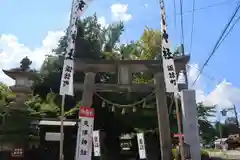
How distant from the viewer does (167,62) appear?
1217 cm

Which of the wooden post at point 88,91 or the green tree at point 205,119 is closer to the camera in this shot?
the wooden post at point 88,91

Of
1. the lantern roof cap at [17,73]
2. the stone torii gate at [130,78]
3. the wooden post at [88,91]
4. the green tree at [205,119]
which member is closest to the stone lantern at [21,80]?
the lantern roof cap at [17,73]

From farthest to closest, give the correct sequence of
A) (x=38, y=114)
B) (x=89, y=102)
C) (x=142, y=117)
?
(x=142, y=117) → (x=38, y=114) → (x=89, y=102)

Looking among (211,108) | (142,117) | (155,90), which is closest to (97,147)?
(155,90)

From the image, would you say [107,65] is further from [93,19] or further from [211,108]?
[93,19]

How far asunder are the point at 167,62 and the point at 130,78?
3113 millimetres

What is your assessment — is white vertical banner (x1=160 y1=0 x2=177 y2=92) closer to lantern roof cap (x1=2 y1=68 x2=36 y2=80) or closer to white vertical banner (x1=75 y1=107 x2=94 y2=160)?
white vertical banner (x1=75 y1=107 x2=94 y2=160)

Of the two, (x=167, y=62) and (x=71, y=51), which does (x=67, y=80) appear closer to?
(x=71, y=51)

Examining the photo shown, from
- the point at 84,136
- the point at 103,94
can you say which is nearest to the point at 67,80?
the point at 84,136

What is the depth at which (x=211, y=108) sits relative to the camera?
2512 centimetres

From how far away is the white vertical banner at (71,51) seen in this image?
1127 centimetres

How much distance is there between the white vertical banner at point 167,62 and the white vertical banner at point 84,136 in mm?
3439

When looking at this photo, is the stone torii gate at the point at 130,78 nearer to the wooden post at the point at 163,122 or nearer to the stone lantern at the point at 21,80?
the wooden post at the point at 163,122

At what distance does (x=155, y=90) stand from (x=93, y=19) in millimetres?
16132
